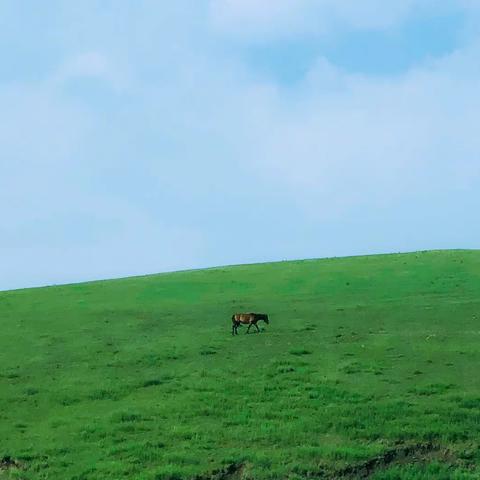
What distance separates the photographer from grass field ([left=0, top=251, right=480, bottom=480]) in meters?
19.6

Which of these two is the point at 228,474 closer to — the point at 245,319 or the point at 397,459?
the point at 397,459

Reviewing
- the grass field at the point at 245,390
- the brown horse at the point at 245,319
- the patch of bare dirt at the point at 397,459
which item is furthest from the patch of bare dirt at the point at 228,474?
the brown horse at the point at 245,319

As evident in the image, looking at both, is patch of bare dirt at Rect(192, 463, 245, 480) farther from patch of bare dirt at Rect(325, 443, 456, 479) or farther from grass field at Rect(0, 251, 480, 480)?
patch of bare dirt at Rect(325, 443, 456, 479)

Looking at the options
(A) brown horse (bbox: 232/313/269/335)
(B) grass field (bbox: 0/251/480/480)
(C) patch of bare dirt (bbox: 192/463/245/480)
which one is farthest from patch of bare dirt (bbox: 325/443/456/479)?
(A) brown horse (bbox: 232/313/269/335)

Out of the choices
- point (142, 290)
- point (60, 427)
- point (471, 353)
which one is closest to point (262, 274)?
point (142, 290)

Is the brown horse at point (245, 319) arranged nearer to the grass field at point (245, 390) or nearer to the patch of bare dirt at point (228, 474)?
the grass field at point (245, 390)

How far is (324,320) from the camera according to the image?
36.3m

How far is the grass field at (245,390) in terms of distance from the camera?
1962cm

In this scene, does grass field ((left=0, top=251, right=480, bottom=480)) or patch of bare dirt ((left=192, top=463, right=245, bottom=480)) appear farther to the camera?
grass field ((left=0, top=251, right=480, bottom=480))

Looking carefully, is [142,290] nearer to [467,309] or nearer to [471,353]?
[467,309]

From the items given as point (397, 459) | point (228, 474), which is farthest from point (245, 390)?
point (397, 459)

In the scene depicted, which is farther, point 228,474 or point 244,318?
point 244,318

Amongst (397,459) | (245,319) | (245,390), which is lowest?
(397,459)

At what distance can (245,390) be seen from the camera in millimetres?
24688
